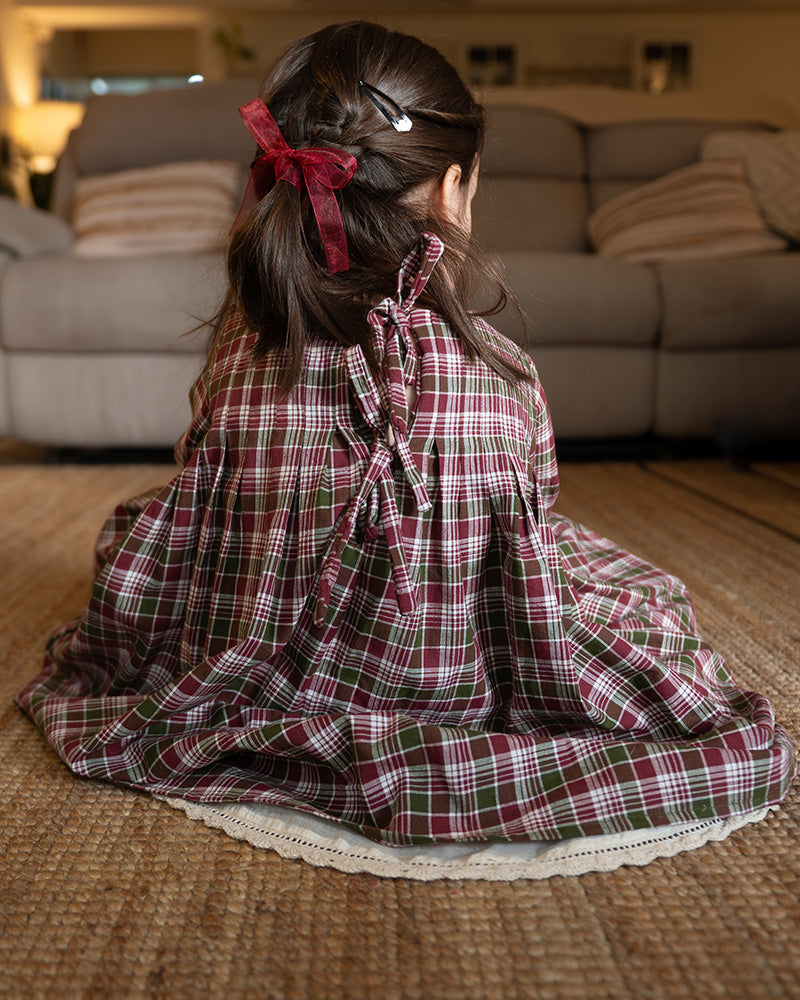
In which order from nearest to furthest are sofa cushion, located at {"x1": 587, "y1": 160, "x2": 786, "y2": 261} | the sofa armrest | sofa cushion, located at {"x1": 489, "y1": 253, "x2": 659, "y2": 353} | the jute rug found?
the jute rug < sofa cushion, located at {"x1": 489, "y1": 253, "x2": 659, "y2": 353} < the sofa armrest < sofa cushion, located at {"x1": 587, "y1": 160, "x2": 786, "y2": 261}

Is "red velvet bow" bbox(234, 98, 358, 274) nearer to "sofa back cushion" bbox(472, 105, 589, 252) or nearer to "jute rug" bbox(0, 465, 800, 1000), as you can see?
"jute rug" bbox(0, 465, 800, 1000)

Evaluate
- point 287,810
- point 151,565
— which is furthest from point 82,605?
point 287,810

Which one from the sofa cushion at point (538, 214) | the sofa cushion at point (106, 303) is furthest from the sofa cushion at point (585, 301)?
the sofa cushion at point (106, 303)

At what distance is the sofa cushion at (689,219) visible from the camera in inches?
88.8

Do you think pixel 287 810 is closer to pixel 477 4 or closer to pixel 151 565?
pixel 151 565

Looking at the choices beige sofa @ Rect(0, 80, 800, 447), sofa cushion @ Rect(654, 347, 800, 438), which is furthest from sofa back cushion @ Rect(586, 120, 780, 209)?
sofa cushion @ Rect(654, 347, 800, 438)

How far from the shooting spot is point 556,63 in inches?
194

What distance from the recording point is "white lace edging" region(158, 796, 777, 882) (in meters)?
0.62

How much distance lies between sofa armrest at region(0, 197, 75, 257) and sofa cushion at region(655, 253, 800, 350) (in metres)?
1.46

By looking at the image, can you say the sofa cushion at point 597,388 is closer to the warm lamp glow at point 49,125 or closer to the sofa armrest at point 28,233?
the sofa armrest at point 28,233

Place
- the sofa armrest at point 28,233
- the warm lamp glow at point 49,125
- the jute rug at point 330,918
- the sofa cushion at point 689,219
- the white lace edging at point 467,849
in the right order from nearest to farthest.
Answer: the jute rug at point 330,918
the white lace edging at point 467,849
the sofa armrest at point 28,233
the sofa cushion at point 689,219
the warm lamp glow at point 49,125

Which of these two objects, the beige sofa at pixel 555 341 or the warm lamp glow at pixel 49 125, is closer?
the beige sofa at pixel 555 341

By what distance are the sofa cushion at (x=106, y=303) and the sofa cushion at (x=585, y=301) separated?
27.0 inches

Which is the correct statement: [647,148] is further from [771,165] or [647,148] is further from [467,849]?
[467,849]
